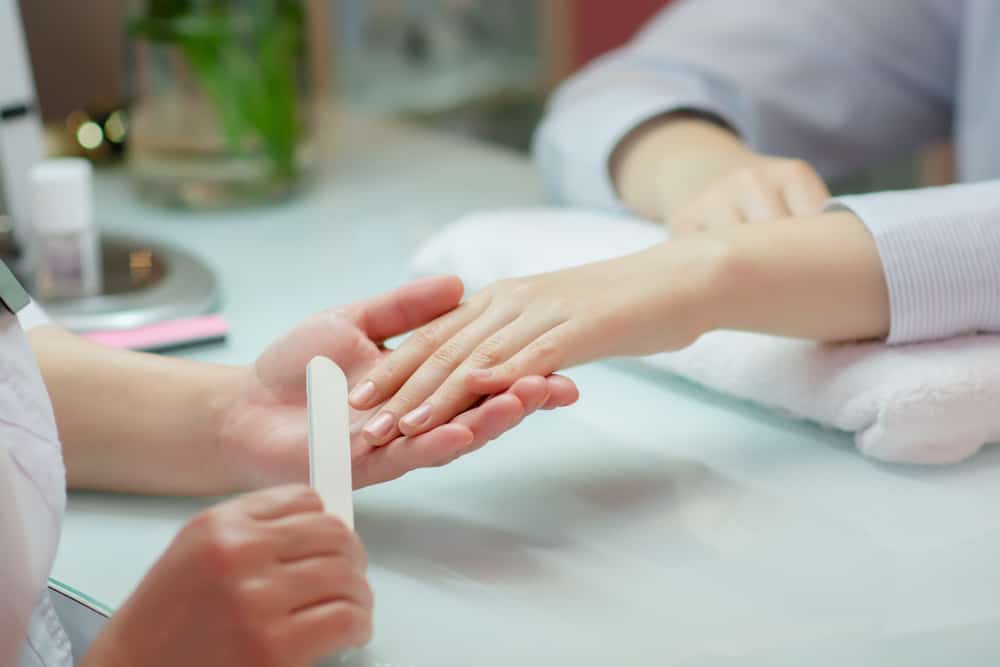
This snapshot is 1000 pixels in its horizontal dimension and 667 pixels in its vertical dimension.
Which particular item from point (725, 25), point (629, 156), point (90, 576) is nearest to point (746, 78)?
point (725, 25)

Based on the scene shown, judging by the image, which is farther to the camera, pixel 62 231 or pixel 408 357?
pixel 62 231

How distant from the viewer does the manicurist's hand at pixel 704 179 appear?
2.43 feet

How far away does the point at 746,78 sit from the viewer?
1.03m

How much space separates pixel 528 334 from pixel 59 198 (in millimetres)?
421

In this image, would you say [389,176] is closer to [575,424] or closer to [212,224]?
[212,224]

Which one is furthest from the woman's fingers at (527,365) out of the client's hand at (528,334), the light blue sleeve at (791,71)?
the light blue sleeve at (791,71)

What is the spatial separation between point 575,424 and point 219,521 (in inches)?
11.0

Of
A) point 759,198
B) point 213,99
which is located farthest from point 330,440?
point 213,99

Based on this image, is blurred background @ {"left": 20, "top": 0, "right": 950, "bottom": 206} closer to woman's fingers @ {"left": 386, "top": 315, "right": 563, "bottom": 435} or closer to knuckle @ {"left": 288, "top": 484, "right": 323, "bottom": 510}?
woman's fingers @ {"left": 386, "top": 315, "right": 563, "bottom": 435}

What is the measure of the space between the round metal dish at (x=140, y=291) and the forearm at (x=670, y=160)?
326 mm

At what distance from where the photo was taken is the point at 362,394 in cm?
57

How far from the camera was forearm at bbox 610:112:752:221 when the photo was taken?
0.83 meters

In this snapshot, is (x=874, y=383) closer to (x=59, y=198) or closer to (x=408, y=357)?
(x=408, y=357)

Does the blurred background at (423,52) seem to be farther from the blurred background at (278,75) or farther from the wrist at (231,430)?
the wrist at (231,430)
